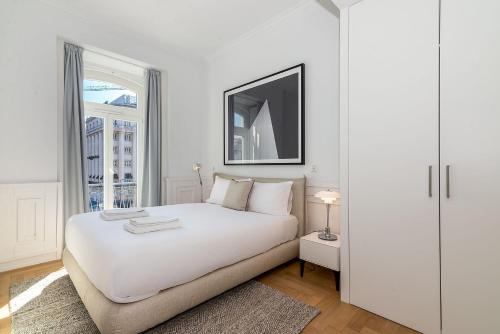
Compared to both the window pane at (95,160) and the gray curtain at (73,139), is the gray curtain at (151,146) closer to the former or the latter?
the window pane at (95,160)

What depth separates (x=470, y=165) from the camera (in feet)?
4.78

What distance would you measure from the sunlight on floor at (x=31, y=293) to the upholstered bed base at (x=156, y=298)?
0.88 ft

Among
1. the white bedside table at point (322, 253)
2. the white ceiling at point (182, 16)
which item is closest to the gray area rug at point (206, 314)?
the white bedside table at point (322, 253)

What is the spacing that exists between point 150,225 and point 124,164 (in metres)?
2.40

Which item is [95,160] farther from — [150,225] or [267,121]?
[267,121]

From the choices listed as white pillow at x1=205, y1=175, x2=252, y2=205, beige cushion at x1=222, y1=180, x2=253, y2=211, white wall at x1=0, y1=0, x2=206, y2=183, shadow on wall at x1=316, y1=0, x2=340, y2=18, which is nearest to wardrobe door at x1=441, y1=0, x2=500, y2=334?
shadow on wall at x1=316, y1=0, x2=340, y2=18

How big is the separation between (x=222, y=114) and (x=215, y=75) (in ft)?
2.43

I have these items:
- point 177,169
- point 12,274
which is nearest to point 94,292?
point 12,274

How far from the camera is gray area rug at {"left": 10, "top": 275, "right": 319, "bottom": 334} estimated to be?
1.64 metres

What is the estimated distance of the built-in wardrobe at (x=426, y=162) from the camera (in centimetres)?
141

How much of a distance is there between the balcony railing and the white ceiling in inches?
89.1

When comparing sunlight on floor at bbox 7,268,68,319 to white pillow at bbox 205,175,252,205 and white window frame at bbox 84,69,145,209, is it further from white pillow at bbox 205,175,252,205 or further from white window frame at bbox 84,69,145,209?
white pillow at bbox 205,175,252,205

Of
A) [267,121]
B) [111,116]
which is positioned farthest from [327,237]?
[111,116]

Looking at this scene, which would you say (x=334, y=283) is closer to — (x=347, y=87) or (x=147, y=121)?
(x=347, y=87)
